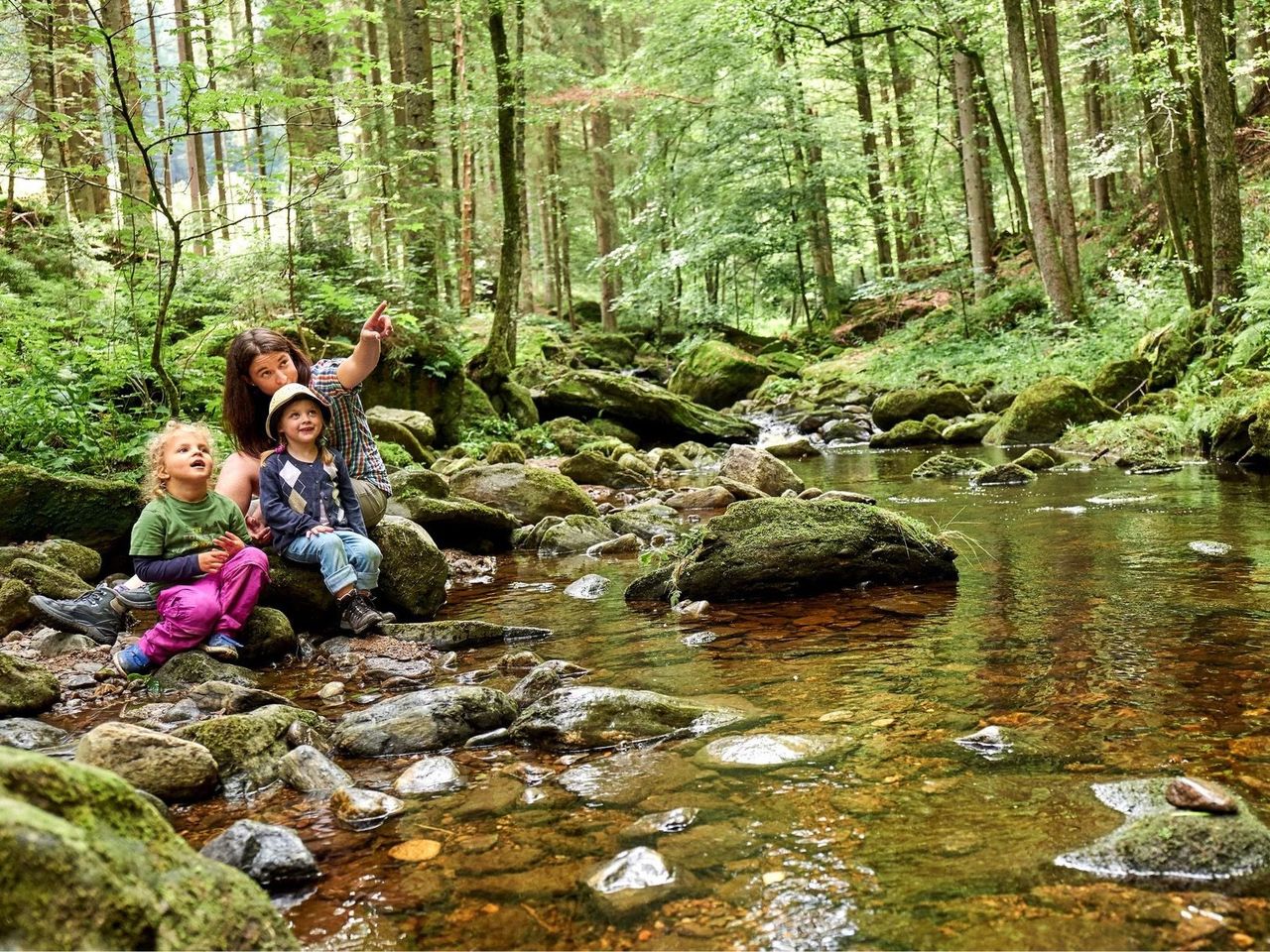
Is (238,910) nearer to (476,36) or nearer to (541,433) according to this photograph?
(541,433)

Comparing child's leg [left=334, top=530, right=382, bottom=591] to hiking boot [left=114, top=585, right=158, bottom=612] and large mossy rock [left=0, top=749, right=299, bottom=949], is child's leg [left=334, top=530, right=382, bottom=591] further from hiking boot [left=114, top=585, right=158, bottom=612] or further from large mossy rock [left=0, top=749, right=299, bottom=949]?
large mossy rock [left=0, top=749, right=299, bottom=949]

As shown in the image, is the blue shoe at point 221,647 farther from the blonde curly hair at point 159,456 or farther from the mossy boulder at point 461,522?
the mossy boulder at point 461,522

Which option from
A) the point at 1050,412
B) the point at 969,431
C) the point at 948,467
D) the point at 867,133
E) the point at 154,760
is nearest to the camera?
the point at 154,760

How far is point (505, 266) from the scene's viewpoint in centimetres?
1511

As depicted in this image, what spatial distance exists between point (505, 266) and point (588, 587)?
389 inches

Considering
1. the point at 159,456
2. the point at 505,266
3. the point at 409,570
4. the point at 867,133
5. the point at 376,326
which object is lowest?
the point at 409,570

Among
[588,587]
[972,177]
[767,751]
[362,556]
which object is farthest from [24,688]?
[972,177]

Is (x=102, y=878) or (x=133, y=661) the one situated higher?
(x=102, y=878)

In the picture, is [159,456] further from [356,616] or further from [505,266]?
[505,266]

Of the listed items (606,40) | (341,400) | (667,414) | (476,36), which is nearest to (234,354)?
(341,400)

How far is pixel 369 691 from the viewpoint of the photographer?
4.30m

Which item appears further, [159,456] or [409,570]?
[409,570]

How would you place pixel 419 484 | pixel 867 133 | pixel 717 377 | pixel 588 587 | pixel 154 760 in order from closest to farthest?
pixel 154 760 < pixel 588 587 < pixel 419 484 < pixel 717 377 < pixel 867 133

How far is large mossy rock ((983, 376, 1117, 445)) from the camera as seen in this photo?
534 inches
